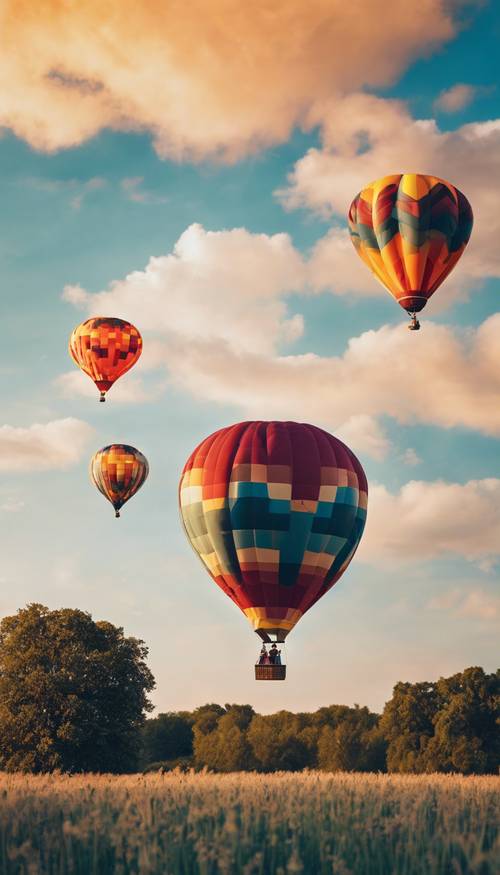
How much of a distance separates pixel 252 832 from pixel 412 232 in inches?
1484

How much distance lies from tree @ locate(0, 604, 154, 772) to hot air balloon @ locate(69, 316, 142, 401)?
1635cm

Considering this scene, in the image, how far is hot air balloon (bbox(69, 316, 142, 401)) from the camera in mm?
71062

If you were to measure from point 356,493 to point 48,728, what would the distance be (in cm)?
2429

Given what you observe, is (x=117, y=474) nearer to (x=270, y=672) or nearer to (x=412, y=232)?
(x=270, y=672)

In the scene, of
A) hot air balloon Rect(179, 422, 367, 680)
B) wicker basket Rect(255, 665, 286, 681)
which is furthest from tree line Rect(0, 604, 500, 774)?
hot air balloon Rect(179, 422, 367, 680)

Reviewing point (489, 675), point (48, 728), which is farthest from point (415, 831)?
point (489, 675)

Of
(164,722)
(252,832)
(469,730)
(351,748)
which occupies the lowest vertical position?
(252,832)

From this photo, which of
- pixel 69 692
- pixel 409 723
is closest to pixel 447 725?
pixel 409 723

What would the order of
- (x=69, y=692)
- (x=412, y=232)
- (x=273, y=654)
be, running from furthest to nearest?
(x=69, y=692) < (x=412, y=232) < (x=273, y=654)

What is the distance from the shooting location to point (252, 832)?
16.8 metres

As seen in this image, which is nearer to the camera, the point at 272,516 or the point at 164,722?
the point at 272,516

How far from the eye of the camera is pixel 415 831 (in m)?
16.8

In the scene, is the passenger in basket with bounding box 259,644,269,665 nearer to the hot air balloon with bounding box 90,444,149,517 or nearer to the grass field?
the grass field

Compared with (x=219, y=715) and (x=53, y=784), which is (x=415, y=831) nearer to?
(x=53, y=784)
